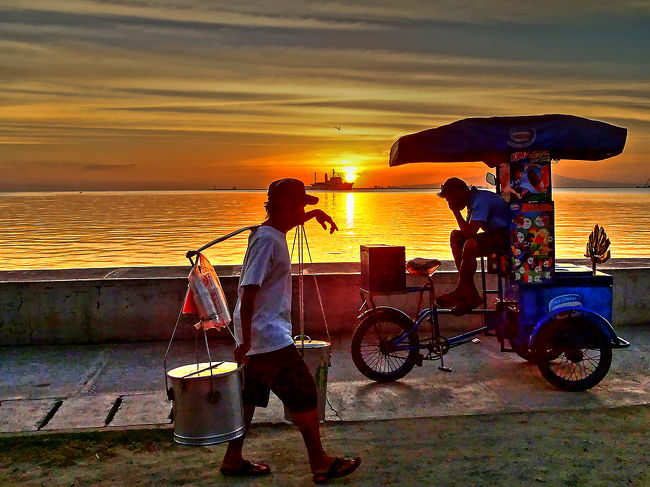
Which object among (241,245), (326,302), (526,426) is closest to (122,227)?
(241,245)

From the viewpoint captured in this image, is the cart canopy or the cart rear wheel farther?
the cart canopy

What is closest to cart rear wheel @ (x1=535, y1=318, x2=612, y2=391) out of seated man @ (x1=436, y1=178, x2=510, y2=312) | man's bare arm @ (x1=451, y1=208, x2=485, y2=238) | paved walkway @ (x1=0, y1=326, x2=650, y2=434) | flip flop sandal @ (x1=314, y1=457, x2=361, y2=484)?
paved walkway @ (x1=0, y1=326, x2=650, y2=434)

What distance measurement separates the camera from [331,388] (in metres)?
7.18

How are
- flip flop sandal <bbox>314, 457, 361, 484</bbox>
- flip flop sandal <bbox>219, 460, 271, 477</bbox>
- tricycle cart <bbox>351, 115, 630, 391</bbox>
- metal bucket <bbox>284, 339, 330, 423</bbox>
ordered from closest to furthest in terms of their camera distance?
1. flip flop sandal <bbox>314, 457, 361, 484</bbox>
2. flip flop sandal <bbox>219, 460, 271, 477</bbox>
3. metal bucket <bbox>284, 339, 330, 423</bbox>
4. tricycle cart <bbox>351, 115, 630, 391</bbox>

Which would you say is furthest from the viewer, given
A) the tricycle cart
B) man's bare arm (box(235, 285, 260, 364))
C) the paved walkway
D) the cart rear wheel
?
the tricycle cart

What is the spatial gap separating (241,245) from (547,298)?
34980mm

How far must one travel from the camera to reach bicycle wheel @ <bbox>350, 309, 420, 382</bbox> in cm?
738

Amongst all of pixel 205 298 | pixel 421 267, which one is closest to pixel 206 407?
pixel 205 298

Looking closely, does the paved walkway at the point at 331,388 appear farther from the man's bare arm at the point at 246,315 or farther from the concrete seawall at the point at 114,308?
the man's bare arm at the point at 246,315

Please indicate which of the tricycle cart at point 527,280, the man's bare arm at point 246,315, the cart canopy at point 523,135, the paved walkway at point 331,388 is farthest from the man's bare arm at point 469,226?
the man's bare arm at point 246,315

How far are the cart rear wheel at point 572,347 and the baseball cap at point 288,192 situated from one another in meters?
3.43

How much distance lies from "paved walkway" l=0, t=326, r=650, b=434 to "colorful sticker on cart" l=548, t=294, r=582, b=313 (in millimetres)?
766

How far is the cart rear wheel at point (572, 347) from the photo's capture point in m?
7.05

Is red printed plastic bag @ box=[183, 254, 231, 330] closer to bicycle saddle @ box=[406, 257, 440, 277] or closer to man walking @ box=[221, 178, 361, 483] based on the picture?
man walking @ box=[221, 178, 361, 483]
